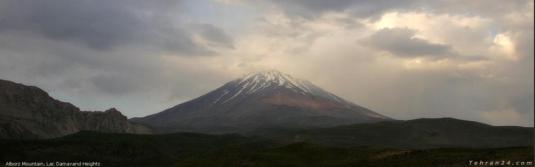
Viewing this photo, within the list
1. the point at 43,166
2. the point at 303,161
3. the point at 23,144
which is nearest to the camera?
the point at 303,161

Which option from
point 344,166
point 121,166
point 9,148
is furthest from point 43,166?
point 344,166

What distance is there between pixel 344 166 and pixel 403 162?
10.6 metres

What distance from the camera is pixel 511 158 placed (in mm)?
72938

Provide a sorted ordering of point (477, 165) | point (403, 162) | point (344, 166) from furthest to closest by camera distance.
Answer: point (344, 166)
point (403, 162)
point (477, 165)

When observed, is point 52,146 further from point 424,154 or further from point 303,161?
point 424,154

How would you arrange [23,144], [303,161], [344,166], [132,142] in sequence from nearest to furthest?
[344,166] → [303,161] → [23,144] → [132,142]

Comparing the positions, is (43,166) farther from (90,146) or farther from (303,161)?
(303,161)

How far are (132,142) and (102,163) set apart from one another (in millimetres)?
38042

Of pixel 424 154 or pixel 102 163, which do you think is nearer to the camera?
pixel 424 154

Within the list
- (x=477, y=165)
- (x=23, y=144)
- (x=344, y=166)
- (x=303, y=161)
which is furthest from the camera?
(x=23, y=144)

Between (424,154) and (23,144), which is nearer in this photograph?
(424,154)

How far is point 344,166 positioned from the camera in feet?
301

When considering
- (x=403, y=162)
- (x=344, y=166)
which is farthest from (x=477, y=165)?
(x=344, y=166)

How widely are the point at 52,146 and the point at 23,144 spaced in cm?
776
